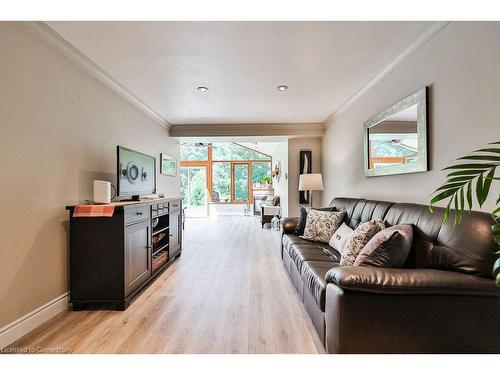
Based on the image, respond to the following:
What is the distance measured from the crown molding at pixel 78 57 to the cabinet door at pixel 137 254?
5.51 ft

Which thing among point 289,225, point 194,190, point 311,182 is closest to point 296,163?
point 311,182

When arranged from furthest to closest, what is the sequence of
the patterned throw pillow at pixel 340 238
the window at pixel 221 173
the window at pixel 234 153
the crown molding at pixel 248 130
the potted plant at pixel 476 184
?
the window at pixel 234 153
the window at pixel 221 173
the crown molding at pixel 248 130
the patterned throw pillow at pixel 340 238
the potted plant at pixel 476 184

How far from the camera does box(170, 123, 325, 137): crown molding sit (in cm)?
535

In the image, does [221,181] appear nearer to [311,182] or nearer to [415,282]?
[311,182]

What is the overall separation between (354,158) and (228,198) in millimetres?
7331

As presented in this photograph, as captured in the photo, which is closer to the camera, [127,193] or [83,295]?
[83,295]

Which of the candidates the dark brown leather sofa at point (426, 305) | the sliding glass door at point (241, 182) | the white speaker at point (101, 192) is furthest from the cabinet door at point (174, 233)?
the sliding glass door at point (241, 182)

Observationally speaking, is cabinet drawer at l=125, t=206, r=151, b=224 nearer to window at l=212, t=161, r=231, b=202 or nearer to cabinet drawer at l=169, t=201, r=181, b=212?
cabinet drawer at l=169, t=201, r=181, b=212

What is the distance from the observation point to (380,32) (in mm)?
2182

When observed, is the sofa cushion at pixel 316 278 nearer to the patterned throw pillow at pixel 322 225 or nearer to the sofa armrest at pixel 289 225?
the patterned throw pillow at pixel 322 225

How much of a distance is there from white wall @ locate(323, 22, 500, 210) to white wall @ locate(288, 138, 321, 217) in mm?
2488

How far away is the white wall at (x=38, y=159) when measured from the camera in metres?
1.85
